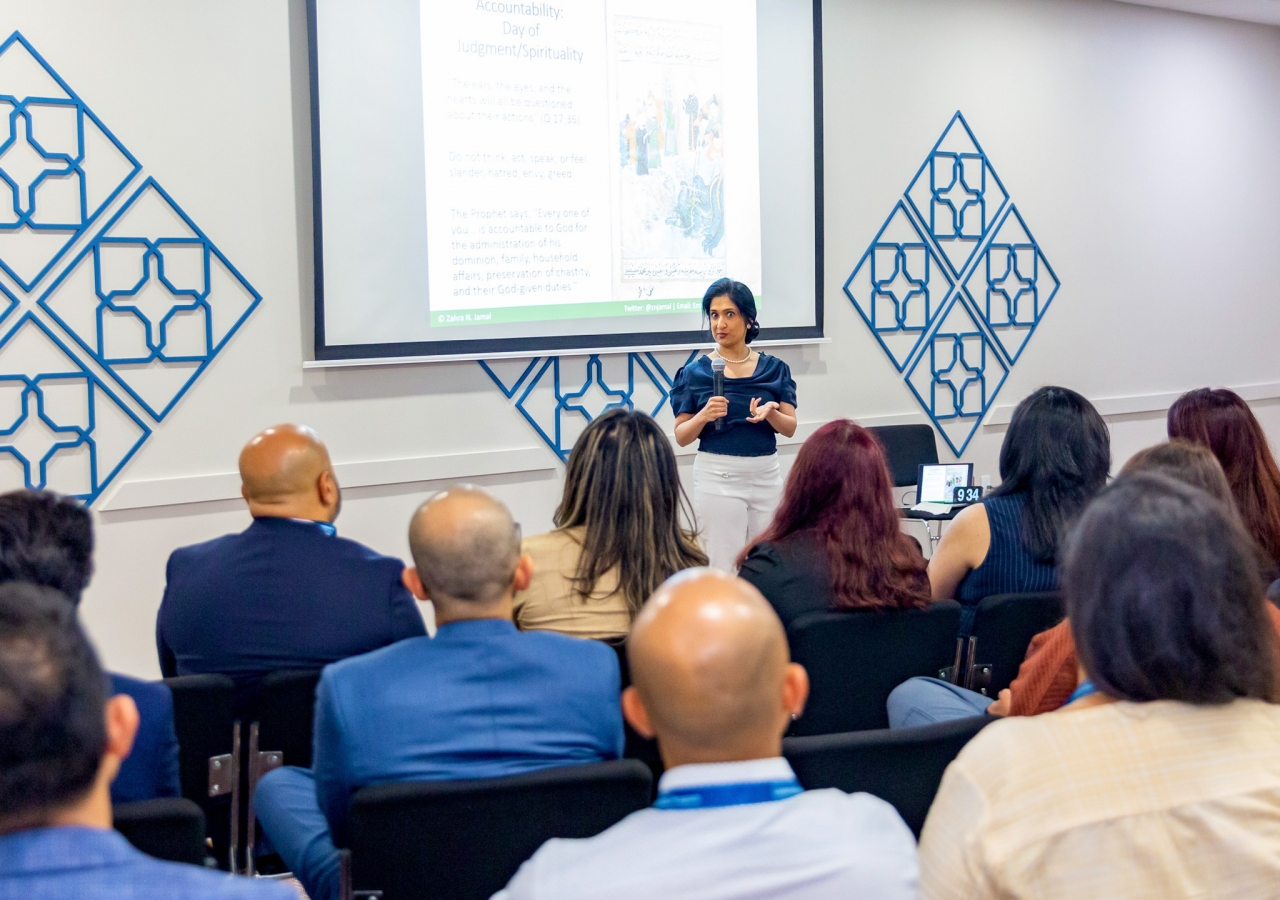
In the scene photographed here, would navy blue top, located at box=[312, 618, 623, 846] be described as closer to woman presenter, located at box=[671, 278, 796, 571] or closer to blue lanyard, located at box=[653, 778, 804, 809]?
blue lanyard, located at box=[653, 778, 804, 809]

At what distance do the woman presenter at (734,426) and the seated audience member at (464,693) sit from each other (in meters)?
2.74

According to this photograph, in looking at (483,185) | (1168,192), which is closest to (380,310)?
(483,185)

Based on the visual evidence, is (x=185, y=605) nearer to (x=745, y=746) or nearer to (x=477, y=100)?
(x=745, y=746)

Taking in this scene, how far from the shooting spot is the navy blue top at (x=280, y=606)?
2168 mm

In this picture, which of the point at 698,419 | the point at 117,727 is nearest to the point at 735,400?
the point at 698,419

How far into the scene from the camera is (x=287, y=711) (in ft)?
6.77

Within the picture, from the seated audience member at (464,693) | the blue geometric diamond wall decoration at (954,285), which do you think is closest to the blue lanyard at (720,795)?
the seated audience member at (464,693)

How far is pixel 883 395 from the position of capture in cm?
580

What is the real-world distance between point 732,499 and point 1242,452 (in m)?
1.96

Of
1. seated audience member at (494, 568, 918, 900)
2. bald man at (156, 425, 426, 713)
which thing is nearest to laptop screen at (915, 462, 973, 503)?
bald man at (156, 425, 426, 713)

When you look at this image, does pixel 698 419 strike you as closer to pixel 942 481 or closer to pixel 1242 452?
pixel 942 481

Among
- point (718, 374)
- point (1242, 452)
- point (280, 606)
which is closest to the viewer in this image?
point (280, 606)

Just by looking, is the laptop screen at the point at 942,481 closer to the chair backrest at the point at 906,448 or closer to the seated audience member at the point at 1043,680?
the chair backrest at the point at 906,448

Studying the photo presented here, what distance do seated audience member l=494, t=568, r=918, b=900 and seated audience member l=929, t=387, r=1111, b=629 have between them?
1.64 metres
